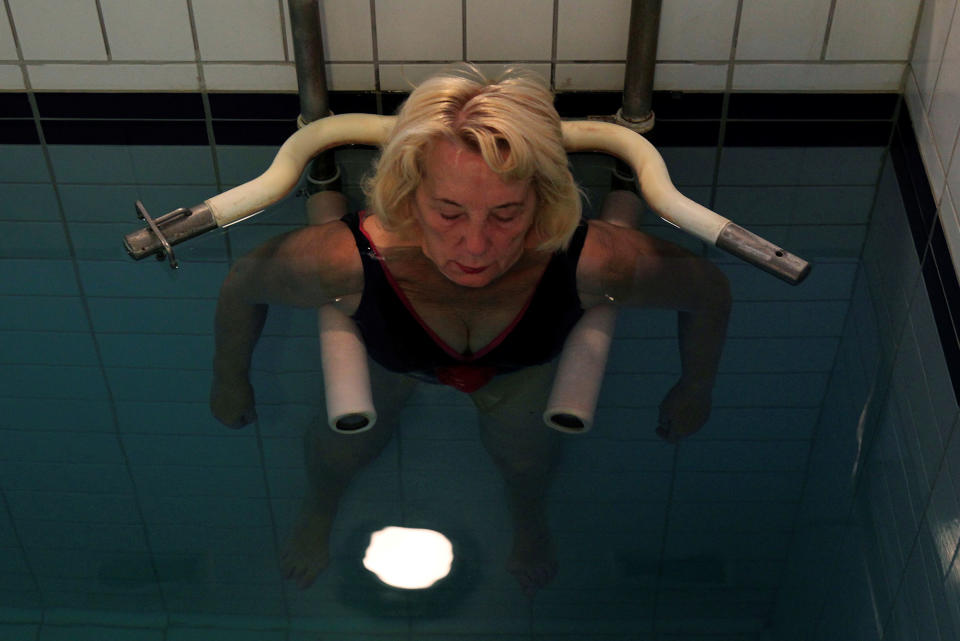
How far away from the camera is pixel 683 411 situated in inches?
74.9

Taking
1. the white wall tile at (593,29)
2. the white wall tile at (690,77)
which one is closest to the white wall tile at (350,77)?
the white wall tile at (593,29)

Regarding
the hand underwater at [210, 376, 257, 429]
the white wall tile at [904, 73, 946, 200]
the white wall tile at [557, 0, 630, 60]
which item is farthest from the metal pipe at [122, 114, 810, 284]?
the white wall tile at [904, 73, 946, 200]

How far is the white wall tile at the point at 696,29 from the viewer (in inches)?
91.6

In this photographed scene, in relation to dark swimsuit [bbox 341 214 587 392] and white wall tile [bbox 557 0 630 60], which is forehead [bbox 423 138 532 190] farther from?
white wall tile [bbox 557 0 630 60]

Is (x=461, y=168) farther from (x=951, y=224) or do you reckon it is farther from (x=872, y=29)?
(x=872, y=29)

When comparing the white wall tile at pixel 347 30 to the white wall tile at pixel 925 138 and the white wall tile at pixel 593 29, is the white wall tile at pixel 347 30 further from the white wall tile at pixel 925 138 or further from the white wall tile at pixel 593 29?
the white wall tile at pixel 925 138

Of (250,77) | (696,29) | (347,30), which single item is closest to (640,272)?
(696,29)

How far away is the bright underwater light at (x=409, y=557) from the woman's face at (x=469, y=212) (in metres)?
0.45

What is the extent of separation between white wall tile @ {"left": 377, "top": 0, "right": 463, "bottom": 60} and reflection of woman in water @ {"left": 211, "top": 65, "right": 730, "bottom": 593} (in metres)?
0.59

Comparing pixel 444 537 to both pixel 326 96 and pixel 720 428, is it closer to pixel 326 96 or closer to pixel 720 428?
pixel 720 428

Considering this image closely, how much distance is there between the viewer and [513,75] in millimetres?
1775

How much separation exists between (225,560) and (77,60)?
1370 millimetres

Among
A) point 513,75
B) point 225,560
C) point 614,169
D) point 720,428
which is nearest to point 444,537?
point 225,560

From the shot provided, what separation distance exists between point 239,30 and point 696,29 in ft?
3.50
